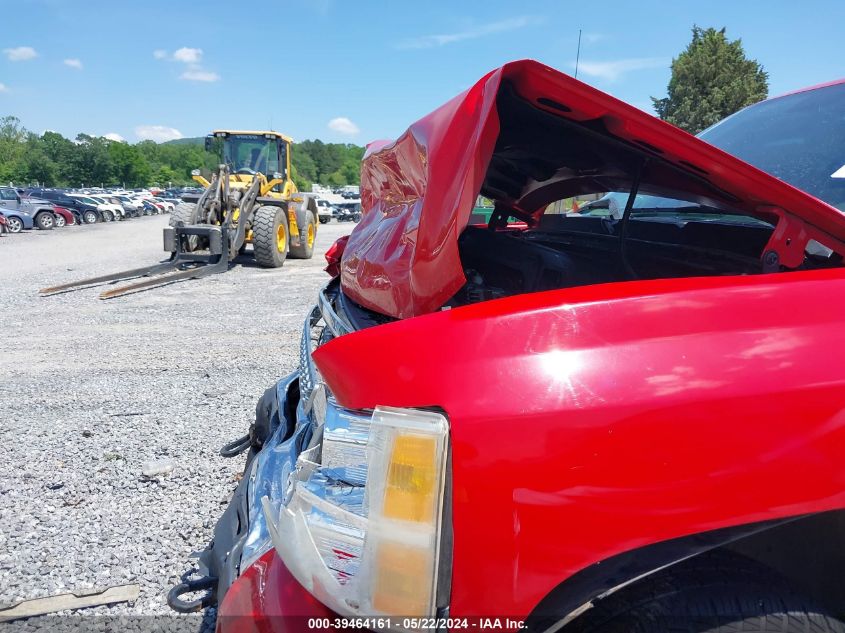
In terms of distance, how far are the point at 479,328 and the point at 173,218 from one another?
41.4ft

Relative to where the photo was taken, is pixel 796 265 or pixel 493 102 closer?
pixel 493 102

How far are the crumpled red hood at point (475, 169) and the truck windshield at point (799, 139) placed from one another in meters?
0.81

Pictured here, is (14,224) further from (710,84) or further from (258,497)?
(710,84)

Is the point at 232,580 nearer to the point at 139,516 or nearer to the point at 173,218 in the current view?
the point at 139,516

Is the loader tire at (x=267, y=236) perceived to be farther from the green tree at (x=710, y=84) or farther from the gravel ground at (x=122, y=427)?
the green tree at (x=710, y=84)

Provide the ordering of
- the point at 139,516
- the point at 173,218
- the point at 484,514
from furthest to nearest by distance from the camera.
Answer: the point at 173,218 → the point at 139,516 → the point at 484,514

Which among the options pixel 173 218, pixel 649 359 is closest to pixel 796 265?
pixel 649 359

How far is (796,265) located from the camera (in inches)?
56.7

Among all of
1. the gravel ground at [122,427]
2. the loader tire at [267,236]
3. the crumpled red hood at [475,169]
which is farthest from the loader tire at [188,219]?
the crumpled red hood at [475,169]

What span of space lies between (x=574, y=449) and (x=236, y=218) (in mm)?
12368

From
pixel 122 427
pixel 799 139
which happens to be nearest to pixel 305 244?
pixel 122 427

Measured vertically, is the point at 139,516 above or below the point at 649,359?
below

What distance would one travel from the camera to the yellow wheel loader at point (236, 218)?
10.9 metres

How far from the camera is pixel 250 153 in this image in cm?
1391
